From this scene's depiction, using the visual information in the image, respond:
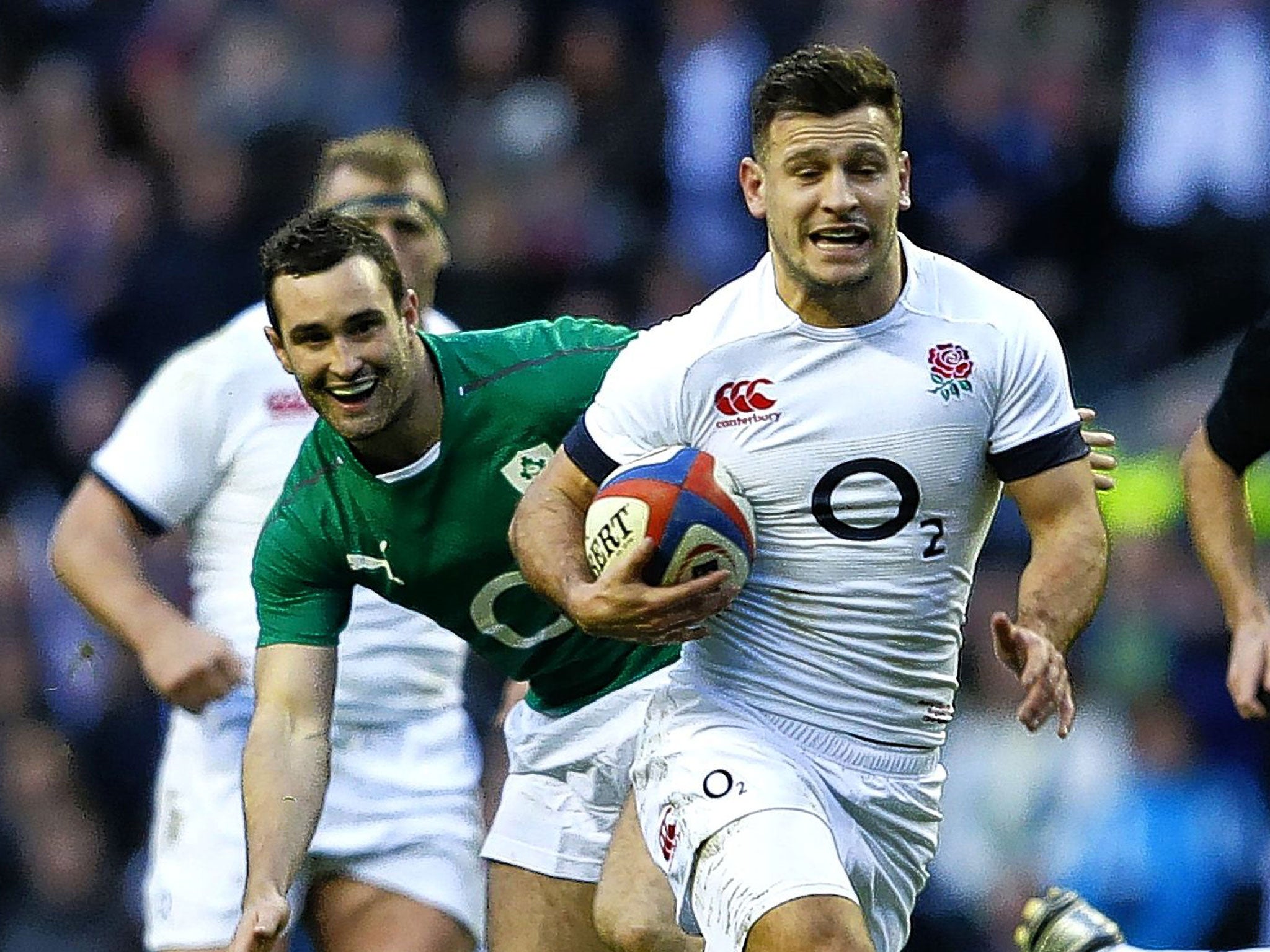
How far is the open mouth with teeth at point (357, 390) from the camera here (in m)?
5.54

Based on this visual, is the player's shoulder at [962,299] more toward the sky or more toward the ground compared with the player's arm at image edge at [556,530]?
more toward the sky

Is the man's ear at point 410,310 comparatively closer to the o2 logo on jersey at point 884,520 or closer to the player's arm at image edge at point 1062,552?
the o2 logo on jersey at point 884,520

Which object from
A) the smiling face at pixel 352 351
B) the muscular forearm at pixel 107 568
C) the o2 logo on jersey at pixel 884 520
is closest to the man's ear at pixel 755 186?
the o2 logo on jersey at pixel 884 520

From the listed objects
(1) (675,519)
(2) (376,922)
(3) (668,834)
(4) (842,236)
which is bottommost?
(2) (376,922)

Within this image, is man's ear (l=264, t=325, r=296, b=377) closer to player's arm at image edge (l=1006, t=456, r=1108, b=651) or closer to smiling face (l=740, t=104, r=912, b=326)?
smiling face (l=740, t=104, r=912, b=326)

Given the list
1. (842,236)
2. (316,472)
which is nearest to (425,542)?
(316,472)

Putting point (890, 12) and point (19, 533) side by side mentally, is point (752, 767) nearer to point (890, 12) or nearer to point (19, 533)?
point (19, 533)

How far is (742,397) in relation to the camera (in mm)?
5133

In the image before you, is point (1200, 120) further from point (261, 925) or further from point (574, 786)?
point (261, 925)

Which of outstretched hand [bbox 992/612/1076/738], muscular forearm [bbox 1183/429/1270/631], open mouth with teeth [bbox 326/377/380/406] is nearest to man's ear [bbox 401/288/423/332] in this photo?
→ open mouth with teeth [bbox 326/377/380/406]

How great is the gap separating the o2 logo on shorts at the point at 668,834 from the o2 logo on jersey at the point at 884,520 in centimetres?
68

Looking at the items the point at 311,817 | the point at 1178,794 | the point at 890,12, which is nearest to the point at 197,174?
the point at 890,12

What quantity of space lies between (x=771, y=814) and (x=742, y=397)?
0.86 m

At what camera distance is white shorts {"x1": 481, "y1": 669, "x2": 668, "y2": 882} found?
599cm
